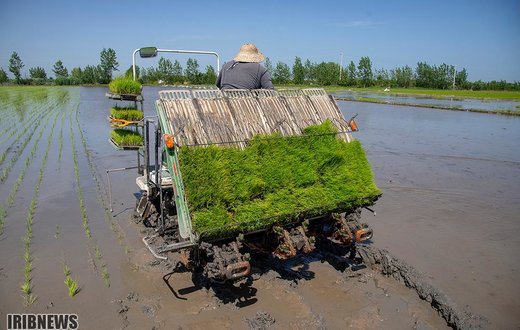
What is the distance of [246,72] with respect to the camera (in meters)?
6.25

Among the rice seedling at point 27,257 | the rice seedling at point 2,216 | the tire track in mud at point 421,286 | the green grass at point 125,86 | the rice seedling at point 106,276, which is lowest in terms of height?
the tire track in mud at point 421,286

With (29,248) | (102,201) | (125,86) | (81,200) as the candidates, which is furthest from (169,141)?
(81,200)

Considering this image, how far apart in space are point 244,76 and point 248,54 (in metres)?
0.40

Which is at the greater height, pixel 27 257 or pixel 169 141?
pixel 169 141

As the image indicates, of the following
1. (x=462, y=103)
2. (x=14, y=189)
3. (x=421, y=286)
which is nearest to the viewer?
(x=421, y=286)

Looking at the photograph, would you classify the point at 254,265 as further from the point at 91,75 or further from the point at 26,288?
the point at 91,75

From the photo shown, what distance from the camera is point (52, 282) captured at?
5473mm

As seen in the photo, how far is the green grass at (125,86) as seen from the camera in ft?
22.2

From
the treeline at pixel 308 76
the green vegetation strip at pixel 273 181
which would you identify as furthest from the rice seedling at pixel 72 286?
the treeline at pixel 308 76

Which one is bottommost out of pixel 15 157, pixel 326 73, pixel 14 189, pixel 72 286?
pixel 72 286

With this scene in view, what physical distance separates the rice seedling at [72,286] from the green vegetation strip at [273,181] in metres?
2.21

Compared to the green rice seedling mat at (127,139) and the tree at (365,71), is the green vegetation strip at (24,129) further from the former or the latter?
the tree at (365,71)
